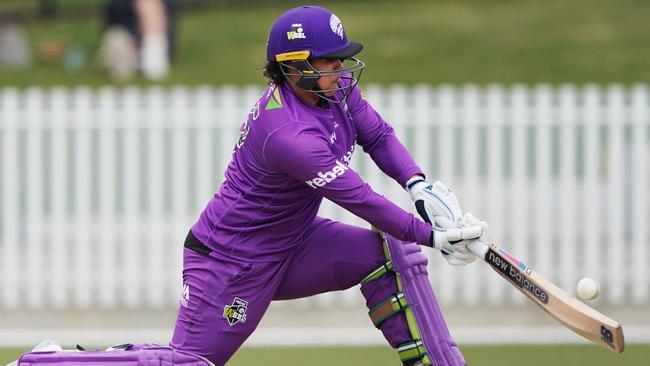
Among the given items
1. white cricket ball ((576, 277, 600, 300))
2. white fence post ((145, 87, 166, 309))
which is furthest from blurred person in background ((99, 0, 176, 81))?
white cricket ball ((576, 277, 600, 300))

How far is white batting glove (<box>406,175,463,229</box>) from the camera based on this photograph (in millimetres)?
5770

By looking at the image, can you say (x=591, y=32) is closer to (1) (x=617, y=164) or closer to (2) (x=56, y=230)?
(1) (x=617, y=164)

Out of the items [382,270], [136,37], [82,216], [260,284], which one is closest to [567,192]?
[82,216]

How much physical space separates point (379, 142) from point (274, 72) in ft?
2.14

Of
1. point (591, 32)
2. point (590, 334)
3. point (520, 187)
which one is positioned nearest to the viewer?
point (590, 334)

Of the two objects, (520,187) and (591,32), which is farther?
(591,32)

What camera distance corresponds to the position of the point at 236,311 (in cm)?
584

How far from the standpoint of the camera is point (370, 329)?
29.5 ft

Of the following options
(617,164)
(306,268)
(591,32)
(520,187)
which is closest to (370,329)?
(520,187)

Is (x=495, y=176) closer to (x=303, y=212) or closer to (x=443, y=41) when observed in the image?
(x=303, y=212)

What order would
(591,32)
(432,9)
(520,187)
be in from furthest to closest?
(432,9) → (591,32) → (520,187)

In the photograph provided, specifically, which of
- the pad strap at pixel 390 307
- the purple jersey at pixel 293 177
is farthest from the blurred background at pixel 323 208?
the purple jersey at pixel 293 177

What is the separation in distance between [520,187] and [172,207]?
2.44m

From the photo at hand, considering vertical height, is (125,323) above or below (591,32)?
below
